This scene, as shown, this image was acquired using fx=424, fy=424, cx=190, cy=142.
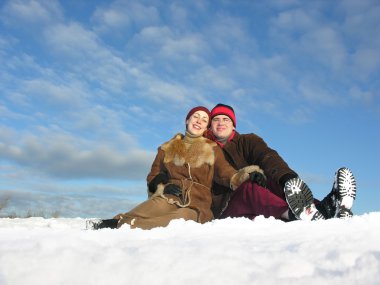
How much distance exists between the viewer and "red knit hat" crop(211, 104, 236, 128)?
17.4ft

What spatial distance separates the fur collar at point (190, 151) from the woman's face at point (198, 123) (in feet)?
0.35

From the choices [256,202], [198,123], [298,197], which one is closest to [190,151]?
[198,123]

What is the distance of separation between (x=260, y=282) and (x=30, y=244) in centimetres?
118

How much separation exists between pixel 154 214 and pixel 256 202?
42.0 inches

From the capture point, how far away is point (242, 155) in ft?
16.5

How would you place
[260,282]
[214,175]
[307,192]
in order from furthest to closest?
[214,175] < [307,192] < [260,282]

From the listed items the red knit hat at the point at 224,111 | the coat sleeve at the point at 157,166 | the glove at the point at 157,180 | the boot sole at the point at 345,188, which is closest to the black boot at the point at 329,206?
the boot sole at the point at 345,188

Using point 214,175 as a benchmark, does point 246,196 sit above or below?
below

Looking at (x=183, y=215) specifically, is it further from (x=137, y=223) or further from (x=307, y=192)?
(x=307, y=192)

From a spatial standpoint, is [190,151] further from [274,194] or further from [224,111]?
[274,194]

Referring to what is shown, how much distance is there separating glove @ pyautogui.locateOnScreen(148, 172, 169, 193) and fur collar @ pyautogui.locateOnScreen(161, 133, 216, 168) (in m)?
0.19

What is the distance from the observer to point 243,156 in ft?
16.5

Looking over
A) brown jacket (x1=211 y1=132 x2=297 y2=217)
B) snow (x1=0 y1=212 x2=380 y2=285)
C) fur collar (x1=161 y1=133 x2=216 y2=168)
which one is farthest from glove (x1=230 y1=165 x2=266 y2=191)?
snow (x1=0 y1=212 x2=380 y2=285)

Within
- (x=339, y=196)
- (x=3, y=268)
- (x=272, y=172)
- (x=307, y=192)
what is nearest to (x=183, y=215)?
(x=272, y=172)
